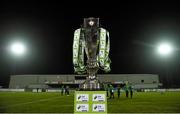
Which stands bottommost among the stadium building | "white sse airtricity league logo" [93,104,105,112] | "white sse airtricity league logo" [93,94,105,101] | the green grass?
the green grass

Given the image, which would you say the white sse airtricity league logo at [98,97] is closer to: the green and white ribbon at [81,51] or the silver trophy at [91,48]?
the silver trophy at [91,48]

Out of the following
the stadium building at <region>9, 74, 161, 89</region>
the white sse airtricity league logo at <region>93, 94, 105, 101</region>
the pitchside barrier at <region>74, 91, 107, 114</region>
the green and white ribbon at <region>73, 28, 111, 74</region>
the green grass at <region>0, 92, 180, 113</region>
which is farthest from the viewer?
the stadium building at <region>9, 74, 161, 89</region>

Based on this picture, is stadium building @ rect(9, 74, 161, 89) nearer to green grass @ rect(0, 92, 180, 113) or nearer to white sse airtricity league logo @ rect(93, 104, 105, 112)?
green grass @ rect(0, 92, 180, 113)

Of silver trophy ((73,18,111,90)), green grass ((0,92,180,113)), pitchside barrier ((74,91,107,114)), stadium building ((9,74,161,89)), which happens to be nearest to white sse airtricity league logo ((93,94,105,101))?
pitchside barrier ((74,91,107,114))

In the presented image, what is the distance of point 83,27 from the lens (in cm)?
1026

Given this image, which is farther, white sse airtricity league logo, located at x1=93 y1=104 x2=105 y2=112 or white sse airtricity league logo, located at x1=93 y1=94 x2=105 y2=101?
white sse airtricity league logo, located at x1=93 y1=94 x2=105 y2=101

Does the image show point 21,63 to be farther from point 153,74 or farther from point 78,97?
point 78,97

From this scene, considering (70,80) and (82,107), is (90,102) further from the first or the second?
(70,80)

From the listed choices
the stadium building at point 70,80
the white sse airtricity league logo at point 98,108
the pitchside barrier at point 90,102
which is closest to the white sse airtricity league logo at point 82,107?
the pitchside barrier at point 90,102

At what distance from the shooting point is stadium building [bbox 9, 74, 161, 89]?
98.8m

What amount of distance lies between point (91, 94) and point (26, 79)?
9711 centimetres

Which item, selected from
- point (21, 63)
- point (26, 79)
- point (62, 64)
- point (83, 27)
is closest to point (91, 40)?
point (83, 27)

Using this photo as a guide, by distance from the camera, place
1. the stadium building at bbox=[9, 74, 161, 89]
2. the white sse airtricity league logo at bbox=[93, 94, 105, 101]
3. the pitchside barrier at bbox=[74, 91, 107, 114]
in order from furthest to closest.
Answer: the stadium building at bbox=[9, 74, 161, 89], the white sse airtricity league logo at bbox=[93, 94, 105, 101], the pitchside barrier at bbox=[74, 91, 107, 114]

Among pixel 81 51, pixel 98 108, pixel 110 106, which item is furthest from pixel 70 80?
pixel 98 108
